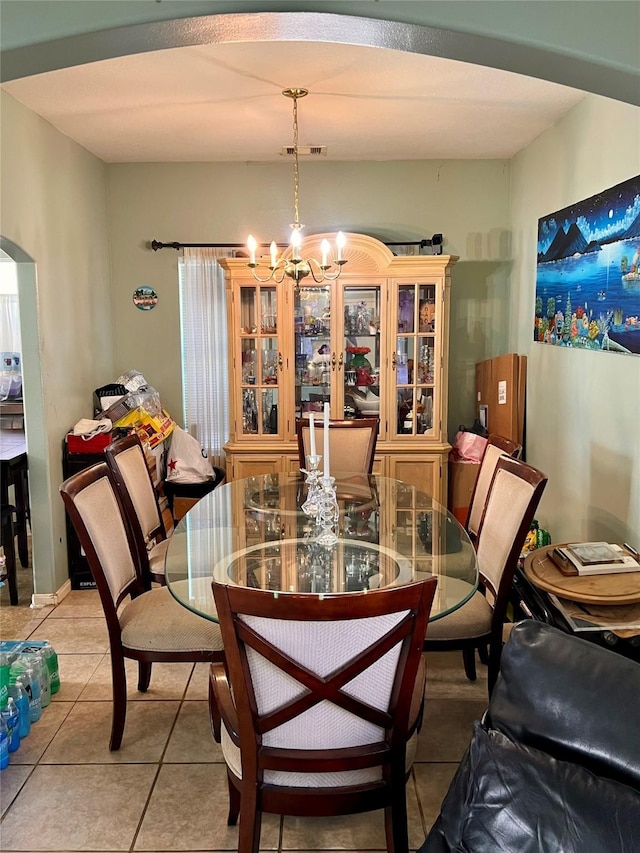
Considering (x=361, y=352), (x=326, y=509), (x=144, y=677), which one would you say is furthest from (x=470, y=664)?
(x=361, y=352)

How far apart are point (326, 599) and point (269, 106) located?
8.90 feet

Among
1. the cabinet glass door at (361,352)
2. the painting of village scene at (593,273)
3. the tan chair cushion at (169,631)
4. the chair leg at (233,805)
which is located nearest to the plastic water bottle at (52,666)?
the tan chair cushion at (169,631)

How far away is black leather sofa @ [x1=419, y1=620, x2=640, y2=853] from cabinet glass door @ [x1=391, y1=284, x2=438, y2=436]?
306 cm

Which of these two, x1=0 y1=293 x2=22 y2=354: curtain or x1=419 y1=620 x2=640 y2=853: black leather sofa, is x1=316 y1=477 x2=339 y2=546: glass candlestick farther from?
x1=0 y1=293 x2=22 y2=354: curtain

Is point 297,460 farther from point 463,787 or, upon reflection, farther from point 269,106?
point 463,787

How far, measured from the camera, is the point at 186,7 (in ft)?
5.13

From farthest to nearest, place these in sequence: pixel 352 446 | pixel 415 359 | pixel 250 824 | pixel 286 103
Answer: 1. pixel 415 359
2. pixel 352 446
3. pixel 286 103
4. pixel 250 824

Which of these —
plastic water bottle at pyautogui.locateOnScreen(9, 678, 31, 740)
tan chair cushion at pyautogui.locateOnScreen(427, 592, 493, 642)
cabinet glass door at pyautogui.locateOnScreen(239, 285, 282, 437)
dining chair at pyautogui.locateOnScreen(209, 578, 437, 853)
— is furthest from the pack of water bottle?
cabinet glass door at pyautogui.locateOnScreen(239, 285, 282, 437)

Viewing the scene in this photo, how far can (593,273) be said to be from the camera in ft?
10.3

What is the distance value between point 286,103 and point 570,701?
2.97 m

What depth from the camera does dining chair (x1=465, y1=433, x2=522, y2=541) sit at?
2946mm

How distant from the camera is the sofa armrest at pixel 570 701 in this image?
121 centimetres

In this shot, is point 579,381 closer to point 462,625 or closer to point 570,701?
point 462,625

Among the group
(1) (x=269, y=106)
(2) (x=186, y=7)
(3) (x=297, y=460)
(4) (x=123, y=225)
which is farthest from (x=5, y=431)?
(2) (x=186, y=7)
